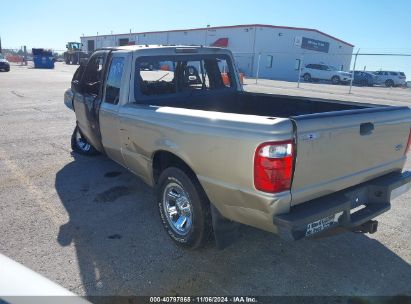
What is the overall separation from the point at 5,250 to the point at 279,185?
108 inches

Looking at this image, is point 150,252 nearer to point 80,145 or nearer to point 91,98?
point 91,98

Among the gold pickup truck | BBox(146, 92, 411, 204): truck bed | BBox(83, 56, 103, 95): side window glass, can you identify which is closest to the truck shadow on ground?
the gold pickup truck

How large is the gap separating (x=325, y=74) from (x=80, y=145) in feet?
109

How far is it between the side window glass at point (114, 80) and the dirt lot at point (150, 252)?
1353 mm

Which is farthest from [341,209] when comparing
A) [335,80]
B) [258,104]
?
[335,80]

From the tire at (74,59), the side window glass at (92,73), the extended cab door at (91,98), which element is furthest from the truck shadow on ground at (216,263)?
the tire at (74,59)

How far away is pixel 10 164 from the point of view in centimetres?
606

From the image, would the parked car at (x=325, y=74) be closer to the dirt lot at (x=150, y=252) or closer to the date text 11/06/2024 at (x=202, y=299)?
the dirt lot at (x=150, y=252)

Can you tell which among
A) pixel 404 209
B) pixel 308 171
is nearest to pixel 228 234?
pixel 308 171

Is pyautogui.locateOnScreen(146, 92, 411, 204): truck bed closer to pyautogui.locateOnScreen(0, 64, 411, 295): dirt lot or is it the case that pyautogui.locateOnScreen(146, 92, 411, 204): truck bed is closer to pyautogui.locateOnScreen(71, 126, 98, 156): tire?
pyautogui.locateOnScreen(0, 64, 411, 295): dirt lot

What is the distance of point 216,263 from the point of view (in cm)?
339

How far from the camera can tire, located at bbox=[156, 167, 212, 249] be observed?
3246 mm

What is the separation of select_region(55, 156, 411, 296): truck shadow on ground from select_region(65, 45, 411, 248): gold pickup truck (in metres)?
0.29

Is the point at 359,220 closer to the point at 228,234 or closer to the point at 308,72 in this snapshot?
the point at 228,234
